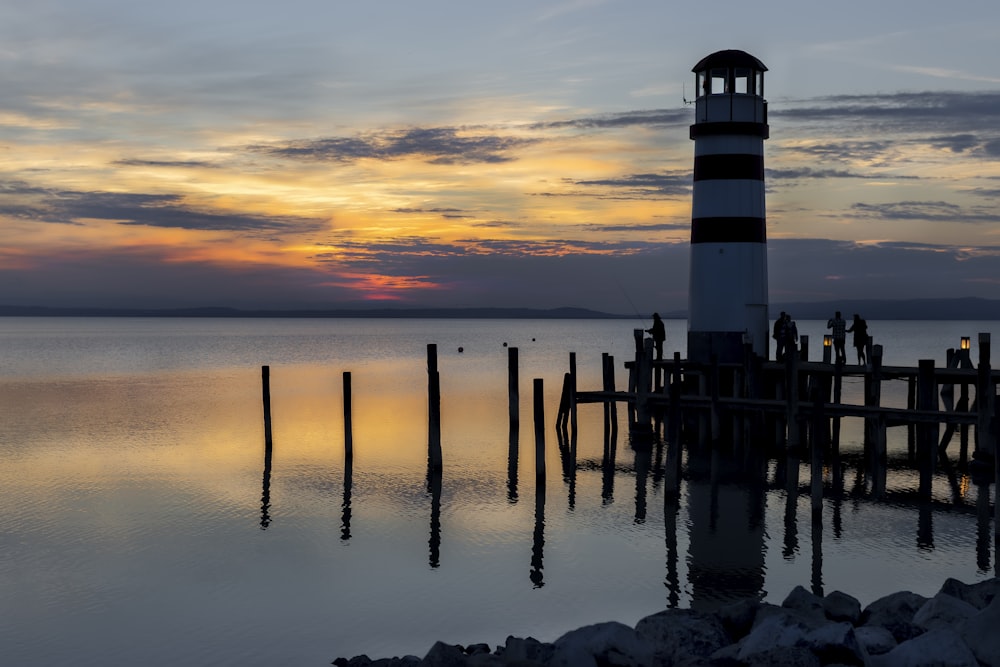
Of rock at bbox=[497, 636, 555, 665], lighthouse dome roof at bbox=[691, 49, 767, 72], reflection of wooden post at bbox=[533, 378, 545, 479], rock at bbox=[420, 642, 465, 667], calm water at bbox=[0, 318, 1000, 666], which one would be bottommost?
calm water at bbox=[0, 318, 1000, 666]

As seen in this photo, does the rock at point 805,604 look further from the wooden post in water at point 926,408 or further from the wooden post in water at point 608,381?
the wooden post in water at point 608,381

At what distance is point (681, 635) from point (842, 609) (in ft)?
7.68

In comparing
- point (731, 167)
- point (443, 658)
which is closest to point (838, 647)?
point (443, 658)

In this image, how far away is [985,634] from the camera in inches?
421

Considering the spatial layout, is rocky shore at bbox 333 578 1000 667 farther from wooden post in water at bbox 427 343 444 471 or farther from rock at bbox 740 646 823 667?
wooden post in water at bbox 427 343 444 471

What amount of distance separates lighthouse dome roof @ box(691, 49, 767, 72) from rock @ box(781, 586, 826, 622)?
60.9ft

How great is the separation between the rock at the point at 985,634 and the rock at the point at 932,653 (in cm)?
19

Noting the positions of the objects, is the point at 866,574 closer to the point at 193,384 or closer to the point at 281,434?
the point at 281,434

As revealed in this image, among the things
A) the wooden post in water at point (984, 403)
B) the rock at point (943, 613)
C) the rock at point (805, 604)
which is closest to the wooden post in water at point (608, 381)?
the wooden post in water at point (984, 403)

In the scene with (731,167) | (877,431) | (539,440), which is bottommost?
(877,431)

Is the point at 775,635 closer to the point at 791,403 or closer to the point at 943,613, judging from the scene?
the point at 943,613

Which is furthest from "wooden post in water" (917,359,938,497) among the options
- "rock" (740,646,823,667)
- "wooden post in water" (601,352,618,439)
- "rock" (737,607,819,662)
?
"rock" (740,646,823,667)

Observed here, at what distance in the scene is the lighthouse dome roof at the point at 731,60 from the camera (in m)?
27.6

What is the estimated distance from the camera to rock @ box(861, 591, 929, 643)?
11586 mm
